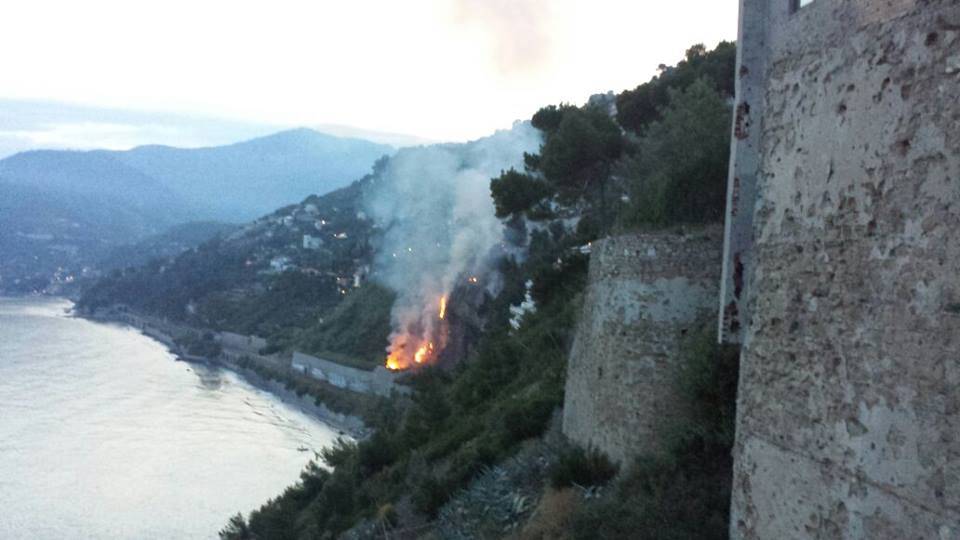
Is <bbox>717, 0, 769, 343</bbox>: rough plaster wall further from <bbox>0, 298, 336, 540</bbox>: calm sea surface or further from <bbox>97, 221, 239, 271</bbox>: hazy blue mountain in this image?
<bbox>97, 221, 239, 271</bbox>: hazy blue mountain

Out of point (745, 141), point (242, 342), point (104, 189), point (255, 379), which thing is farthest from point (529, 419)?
point (104, 189)

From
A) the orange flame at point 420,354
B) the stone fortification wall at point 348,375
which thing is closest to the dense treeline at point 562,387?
the orange flame at point 420,354

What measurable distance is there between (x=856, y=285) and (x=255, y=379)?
135 ft

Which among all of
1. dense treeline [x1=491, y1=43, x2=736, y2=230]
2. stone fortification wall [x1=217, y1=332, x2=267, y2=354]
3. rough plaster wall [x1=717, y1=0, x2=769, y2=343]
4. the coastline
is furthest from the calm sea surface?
rough plaster wall [x1=717, y1=0, x2=769, y2=343]

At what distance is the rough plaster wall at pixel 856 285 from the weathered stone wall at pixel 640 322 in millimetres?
1672

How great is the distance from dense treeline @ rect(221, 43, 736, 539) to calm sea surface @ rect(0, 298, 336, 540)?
6192 millimetres

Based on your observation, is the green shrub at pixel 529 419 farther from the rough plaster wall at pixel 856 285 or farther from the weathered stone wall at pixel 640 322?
the rough plaster wall at pixel 856 285

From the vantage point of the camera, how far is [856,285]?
352 cm

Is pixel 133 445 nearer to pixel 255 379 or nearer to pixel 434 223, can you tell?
pixel 255 379

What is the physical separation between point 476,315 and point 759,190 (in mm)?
22324

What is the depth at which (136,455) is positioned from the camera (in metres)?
26.9

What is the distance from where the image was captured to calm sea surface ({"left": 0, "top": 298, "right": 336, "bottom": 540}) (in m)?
21.9

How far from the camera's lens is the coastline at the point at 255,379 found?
3231cm

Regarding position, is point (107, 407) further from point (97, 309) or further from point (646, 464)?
point (97, 309)
